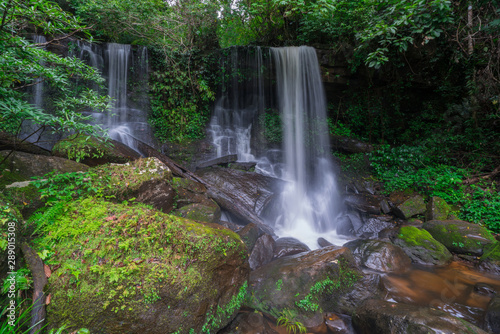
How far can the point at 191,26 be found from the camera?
32.4ft

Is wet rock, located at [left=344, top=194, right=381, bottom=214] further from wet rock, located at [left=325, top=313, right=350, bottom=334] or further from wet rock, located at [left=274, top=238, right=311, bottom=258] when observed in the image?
wet rock, located at [left=325, top=313, right=350, bottom=334]

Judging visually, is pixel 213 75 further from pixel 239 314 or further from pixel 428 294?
pixel 428 294

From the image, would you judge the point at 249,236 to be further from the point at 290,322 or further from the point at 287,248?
the point at 290,322

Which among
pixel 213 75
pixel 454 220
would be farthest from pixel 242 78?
pixel 454 220

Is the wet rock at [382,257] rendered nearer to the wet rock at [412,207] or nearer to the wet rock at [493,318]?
the wet rock at [493,318]

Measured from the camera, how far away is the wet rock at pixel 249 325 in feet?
9.58

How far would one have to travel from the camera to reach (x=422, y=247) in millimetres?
5082

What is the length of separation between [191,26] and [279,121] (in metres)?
6.02

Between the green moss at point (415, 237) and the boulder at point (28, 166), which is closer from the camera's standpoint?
the boulder at point (28, 166)

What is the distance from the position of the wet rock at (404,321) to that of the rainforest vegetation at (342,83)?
75 cm

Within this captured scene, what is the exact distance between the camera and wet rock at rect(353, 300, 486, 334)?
2.48 m

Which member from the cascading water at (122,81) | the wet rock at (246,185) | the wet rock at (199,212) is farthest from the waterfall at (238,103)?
the wet rock at (199,212)

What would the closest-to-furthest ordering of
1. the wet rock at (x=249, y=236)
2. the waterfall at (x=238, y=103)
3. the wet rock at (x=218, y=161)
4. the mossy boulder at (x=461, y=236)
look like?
the wet rock at (x=249, y=236) < the mossy boulder at (x=461, y=236) < the wet rock at (x=218, y=161) < the waterfall at (x=238, y=103)

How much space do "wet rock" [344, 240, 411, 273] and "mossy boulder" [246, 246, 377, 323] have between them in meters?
0.88
